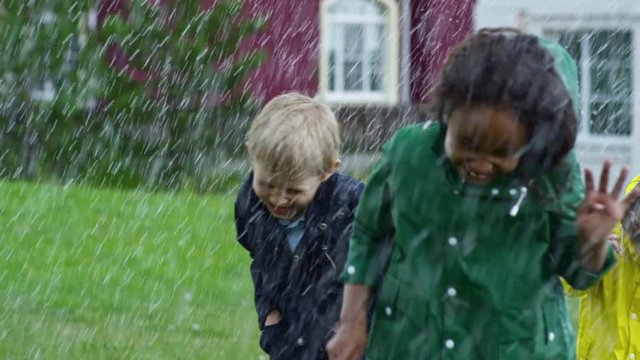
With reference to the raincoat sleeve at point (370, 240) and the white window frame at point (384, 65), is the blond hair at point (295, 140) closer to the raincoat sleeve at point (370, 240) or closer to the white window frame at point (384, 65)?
the raincoat sleeve at point (370, 240)

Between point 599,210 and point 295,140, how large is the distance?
4.33 feet

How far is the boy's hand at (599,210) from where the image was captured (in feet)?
12.8

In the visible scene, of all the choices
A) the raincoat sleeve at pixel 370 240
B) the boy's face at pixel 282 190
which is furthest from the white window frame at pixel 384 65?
the raincoat sleeve at pixel 370 240

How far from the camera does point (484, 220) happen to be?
13.3ft

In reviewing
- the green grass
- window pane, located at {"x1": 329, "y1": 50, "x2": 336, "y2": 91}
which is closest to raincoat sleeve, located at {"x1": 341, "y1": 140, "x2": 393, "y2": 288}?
the green grass

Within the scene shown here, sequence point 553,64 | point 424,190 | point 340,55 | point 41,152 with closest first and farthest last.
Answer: point 553,64
point 424,190
point 41,152
point 340,55

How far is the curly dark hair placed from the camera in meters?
3.79

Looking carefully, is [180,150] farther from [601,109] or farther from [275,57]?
[601,109]

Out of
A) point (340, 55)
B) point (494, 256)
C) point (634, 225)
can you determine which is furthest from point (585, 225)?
point (340, 55)

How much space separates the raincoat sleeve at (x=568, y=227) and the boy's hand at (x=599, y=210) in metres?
0.05

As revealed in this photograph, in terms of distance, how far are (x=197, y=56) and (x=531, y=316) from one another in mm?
12130

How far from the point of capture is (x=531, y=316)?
161 inches

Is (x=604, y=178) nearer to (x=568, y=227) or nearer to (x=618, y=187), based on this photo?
(x=618, y=187)

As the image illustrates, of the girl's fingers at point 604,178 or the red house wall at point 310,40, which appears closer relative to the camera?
the girl's fingers at point 604,178
